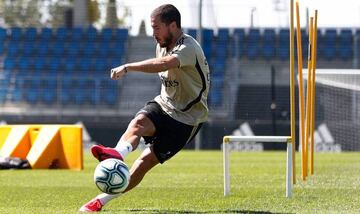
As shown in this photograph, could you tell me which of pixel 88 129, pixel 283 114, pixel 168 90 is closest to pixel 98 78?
Result: pixel 88 129

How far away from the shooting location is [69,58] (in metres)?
30.8

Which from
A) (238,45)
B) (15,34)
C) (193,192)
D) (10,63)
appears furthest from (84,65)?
(193,192)

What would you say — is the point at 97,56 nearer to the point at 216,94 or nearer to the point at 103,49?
the point at 103,49

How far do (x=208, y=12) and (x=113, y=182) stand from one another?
22.1 metres

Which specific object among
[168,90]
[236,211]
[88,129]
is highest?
[168,90]

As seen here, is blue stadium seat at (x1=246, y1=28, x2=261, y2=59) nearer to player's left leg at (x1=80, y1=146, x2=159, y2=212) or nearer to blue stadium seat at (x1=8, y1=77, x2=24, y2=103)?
blue stadium seat at (x1=8, y1=77, x2=24, y2=103)

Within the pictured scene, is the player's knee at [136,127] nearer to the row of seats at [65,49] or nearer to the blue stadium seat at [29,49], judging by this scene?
the row of seats at [65,49]

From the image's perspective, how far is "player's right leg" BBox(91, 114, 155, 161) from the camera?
23.8 ft

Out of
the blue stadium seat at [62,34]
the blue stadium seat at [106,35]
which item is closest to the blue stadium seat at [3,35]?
the blue stadium seat at [62,34]

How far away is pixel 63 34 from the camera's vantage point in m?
31.4

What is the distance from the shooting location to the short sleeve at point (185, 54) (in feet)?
25.4

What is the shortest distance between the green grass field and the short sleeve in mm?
1320

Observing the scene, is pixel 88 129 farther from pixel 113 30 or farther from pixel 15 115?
pixel 113 30

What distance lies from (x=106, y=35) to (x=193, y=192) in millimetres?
20660
